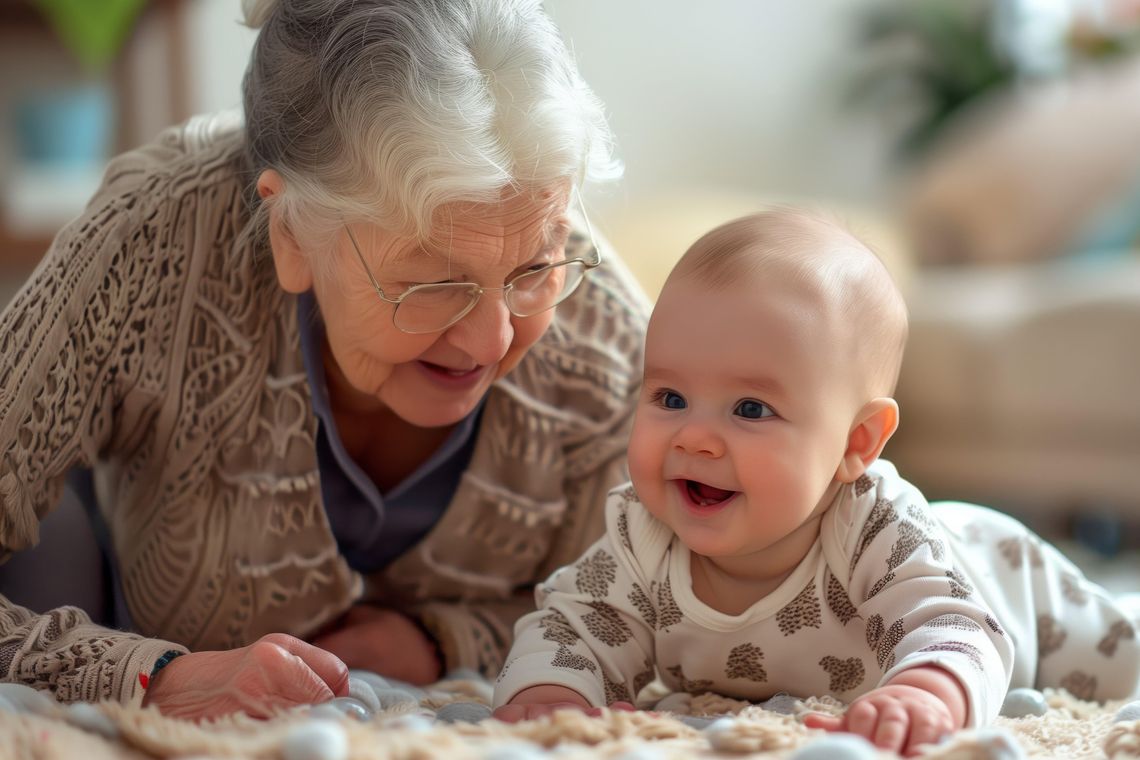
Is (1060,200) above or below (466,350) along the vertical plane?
above

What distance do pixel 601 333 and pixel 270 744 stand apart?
0.74 metres

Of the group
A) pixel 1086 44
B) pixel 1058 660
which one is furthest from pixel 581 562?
pixel 1086 44

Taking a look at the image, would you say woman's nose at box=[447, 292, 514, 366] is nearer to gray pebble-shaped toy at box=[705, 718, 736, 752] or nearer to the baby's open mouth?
the baby's open mouth

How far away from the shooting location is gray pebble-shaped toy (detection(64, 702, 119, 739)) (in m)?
0.93

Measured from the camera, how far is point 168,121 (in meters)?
3.25

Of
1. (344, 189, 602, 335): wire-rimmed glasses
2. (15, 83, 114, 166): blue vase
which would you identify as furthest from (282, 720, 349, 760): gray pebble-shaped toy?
(15, 83, 114, 166): blue vase

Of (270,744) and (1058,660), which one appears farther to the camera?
(1058,660)

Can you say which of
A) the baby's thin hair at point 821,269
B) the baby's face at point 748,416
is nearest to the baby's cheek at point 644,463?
the baby's face at point 748,416

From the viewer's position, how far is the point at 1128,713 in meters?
1.08

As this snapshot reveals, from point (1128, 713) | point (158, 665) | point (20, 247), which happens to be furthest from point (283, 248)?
point (20, 247)

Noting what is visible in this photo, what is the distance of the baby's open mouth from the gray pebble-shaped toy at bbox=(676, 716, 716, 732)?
0.17 meters

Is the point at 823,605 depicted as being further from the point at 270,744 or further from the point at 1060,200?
the point at 1060,200

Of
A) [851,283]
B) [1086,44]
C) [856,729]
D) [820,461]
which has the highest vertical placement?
[1086,44]

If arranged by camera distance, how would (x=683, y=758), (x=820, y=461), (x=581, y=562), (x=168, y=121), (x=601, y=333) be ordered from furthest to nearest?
(x=168, y=121), (x=601, y=333), (x=581, y=562), (x=820, y=461), (x=683, y=758)
